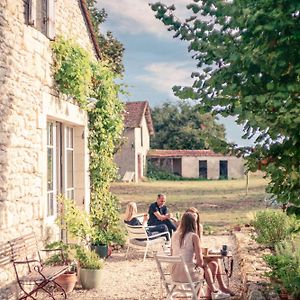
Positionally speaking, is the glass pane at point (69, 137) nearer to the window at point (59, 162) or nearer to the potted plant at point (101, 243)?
the window at point (59, 162)

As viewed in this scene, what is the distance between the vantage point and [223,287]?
6965 millimetres

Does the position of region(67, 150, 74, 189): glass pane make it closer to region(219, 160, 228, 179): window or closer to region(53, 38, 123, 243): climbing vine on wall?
region(53, 38, 123, 243): climbing vine on wall

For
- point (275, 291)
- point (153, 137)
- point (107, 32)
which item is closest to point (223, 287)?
point (275, 291)

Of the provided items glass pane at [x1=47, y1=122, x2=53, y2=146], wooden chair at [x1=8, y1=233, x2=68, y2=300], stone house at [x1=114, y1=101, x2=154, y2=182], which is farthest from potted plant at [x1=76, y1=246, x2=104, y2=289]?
stone house at [x1=114, y1=101, x2=154, y2=182]

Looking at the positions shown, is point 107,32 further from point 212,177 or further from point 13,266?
point 212,177

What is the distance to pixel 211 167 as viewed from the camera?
44719mm

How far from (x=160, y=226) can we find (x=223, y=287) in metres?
3.90

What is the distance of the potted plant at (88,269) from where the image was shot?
777 centimetres

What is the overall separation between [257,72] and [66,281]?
4.72 metres

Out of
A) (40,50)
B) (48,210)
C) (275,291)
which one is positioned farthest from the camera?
(48,210)

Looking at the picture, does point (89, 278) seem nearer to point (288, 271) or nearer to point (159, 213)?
point (288, 271)

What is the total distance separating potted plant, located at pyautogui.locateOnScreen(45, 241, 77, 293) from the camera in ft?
24.1

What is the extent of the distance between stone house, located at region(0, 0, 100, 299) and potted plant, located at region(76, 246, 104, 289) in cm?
60


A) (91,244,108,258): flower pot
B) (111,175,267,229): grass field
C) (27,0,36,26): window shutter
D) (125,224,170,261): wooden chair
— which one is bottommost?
(111,175,267,229): grass field
